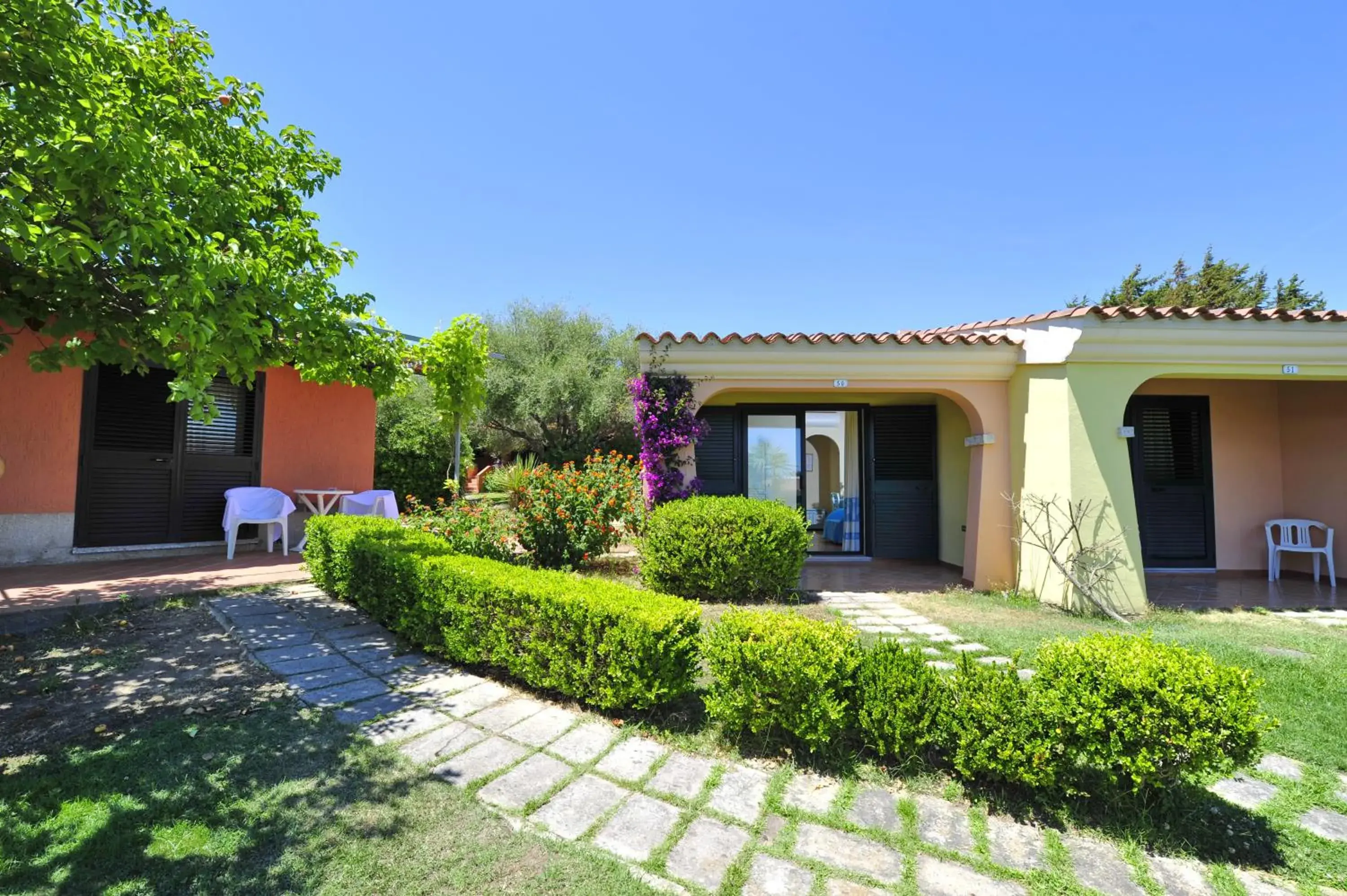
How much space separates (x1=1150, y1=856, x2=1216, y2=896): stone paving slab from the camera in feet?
6.20

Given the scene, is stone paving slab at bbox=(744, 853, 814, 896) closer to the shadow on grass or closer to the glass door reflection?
the shadow on grass

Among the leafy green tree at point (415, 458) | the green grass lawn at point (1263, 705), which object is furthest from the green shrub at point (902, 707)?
the leafy green tree at point (415, 458)

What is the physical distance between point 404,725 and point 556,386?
1409 centimetres

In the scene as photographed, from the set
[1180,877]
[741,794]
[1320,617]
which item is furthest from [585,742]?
[1320,617]

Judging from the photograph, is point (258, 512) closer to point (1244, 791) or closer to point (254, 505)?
point (254, 505)

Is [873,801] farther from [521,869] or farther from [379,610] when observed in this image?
[379,610]

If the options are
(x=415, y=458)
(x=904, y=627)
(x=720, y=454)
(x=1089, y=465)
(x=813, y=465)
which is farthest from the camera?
(x=415, y=458)

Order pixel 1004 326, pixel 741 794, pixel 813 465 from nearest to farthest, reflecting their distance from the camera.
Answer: pixel 741 794 < pixel 1004 326 < pixel 813 465

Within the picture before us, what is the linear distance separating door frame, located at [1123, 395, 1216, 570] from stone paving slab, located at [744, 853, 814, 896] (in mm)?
8533

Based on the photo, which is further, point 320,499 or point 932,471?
point 932,471

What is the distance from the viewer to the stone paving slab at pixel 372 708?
9.99 ft

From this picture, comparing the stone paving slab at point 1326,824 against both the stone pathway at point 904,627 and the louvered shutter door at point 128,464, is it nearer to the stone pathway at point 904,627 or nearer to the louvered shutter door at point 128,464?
the stone pathway at point 904,627

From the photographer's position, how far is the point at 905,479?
28.4 feet

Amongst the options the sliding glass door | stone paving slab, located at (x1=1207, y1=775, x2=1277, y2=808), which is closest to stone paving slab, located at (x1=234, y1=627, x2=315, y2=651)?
the sliding glass door
